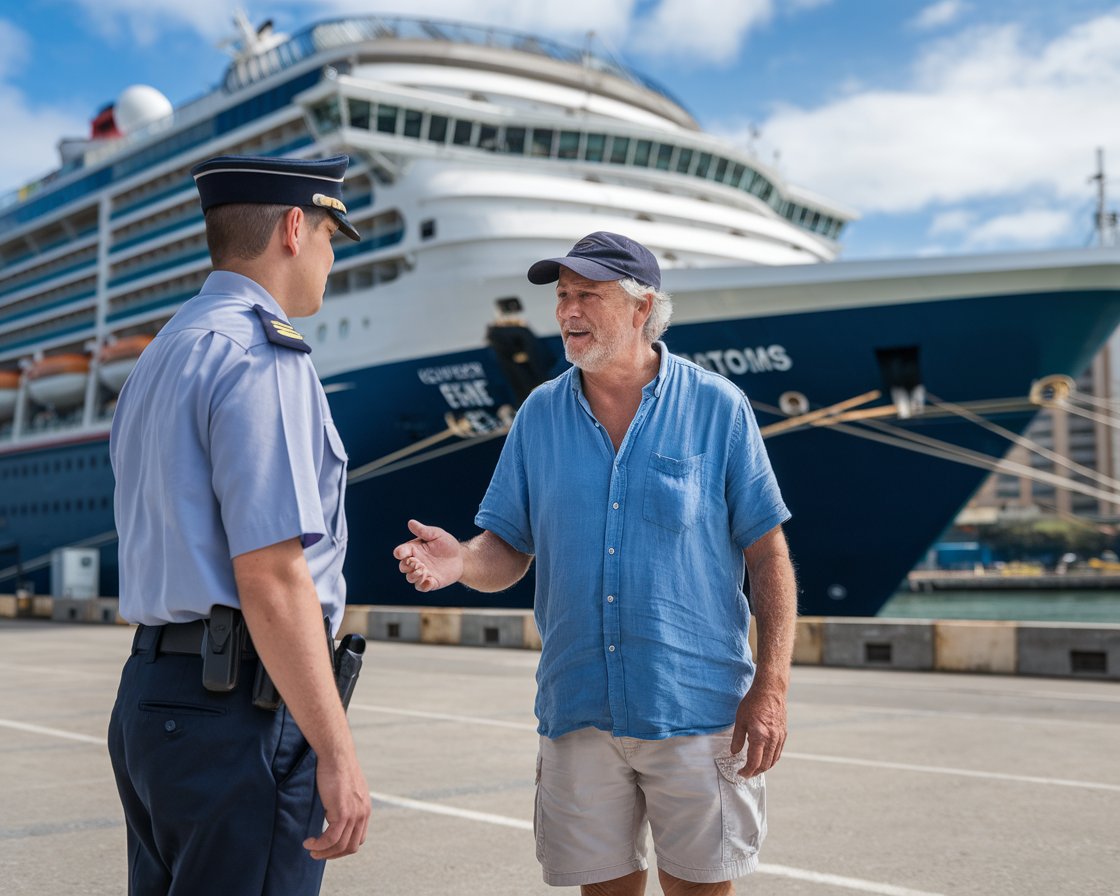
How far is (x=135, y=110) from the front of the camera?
116 ft

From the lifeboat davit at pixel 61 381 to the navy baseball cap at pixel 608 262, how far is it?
Result: 2903 centimetres

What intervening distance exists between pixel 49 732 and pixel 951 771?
17.5ft

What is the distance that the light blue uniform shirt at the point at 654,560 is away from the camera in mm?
2629

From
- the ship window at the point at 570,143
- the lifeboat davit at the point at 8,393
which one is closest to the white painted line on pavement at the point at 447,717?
the ship window at the point at 570,143

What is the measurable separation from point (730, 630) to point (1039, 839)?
2.64m

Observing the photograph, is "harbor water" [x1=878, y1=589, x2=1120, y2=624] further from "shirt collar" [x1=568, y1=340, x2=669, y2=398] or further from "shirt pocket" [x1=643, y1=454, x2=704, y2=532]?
"shirt pocket" [x1=643, y1=454, x2=704, y2=532]

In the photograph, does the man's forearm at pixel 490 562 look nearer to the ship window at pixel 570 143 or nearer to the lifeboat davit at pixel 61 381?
the ship window at pixel 570 143

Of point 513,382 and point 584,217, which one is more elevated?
point 584,217

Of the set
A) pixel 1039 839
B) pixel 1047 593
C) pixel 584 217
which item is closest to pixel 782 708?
pixel 1039 839

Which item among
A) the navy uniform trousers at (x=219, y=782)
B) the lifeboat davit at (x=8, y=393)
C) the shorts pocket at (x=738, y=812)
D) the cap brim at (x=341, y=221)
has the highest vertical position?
the lifeboat davit at (x=8, y=393)

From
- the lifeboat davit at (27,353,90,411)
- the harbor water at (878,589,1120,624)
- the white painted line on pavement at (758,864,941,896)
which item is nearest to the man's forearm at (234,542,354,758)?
the white painted line on pavement at (758,864,941,896)

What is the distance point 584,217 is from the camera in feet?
65.3

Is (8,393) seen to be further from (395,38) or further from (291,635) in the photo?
(291,635)

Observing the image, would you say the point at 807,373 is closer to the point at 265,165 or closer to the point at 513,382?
the point at 513,382
